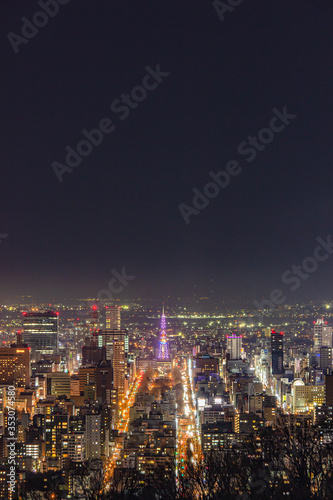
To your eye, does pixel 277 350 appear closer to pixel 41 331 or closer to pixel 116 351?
pixel 116 351

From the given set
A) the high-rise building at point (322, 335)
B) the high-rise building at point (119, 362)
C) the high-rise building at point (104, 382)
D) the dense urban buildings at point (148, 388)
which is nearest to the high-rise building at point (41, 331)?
the dense urban buildings at point (148, 388)

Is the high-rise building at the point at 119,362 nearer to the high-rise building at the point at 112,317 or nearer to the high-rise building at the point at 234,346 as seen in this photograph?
the high-rise building at the point at 112,317

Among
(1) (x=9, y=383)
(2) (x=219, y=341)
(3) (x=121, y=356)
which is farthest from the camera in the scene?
(2) (x=219, y=341)

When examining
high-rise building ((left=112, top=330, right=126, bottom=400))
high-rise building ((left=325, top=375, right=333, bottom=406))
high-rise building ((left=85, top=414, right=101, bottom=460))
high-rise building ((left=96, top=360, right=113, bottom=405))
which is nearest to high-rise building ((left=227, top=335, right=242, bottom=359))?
high-rise building ((left=112, top=330, right=126, bottom=400))

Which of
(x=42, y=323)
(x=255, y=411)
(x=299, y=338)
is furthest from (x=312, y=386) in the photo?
(x=42, y=323)

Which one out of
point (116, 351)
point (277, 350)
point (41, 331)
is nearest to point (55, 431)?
point (116, 351)

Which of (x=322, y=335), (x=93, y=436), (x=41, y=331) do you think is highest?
(x=41, y=331)

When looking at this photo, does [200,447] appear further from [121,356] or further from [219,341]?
[219,341]
